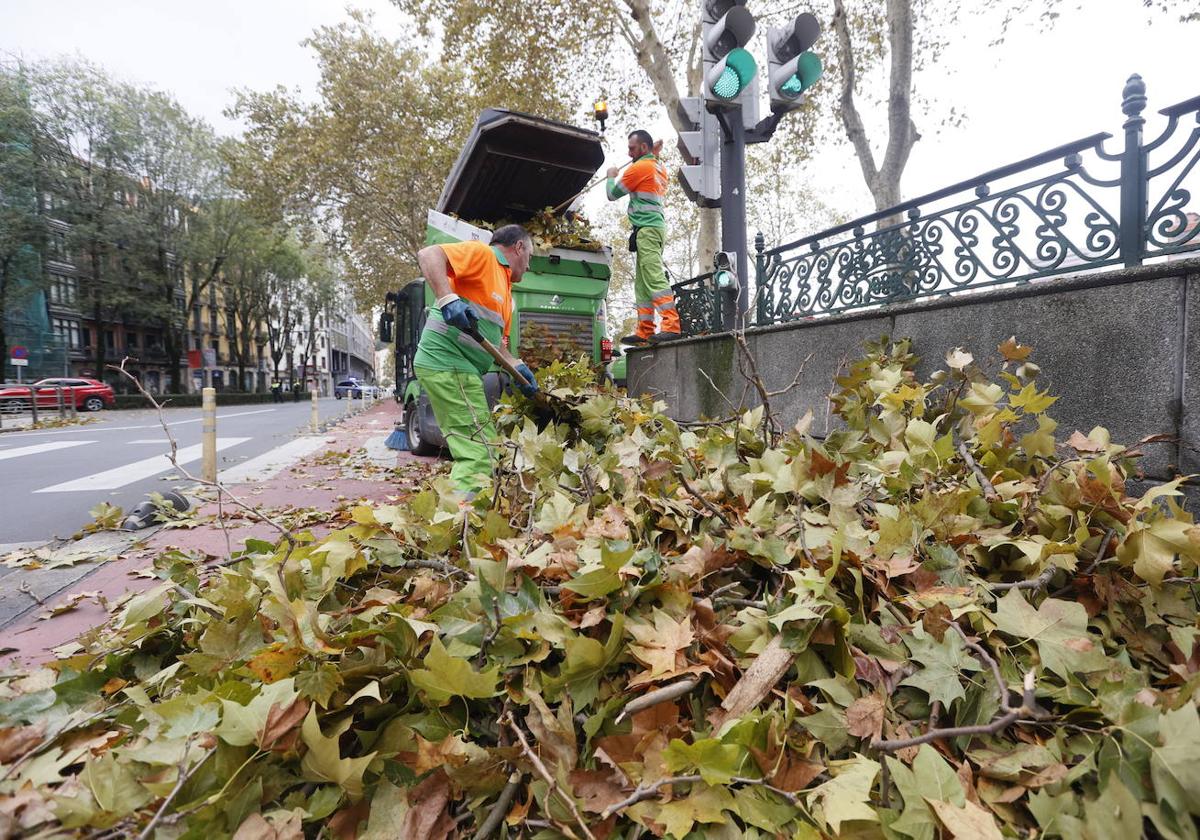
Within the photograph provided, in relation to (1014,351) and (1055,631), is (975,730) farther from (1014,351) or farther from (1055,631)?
(1014,351)

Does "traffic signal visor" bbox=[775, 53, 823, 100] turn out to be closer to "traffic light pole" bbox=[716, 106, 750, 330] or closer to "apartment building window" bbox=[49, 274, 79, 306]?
"traffic light pole" bbox=[716, 106, 750, 330]

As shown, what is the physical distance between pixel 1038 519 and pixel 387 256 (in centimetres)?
2788

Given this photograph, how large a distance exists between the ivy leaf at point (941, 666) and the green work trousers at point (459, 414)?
295 cm

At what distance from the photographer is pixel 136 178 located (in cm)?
3088

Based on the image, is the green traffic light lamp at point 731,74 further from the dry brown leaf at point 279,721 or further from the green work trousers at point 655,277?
the dry brown leaf at point 279,721

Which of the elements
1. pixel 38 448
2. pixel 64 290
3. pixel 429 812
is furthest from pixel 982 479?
pixel 64 290

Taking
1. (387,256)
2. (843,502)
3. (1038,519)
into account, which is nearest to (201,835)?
Result: (843,502)

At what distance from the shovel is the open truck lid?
3474mm

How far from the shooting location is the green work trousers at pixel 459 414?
3916 mm

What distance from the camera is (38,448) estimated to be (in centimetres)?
945

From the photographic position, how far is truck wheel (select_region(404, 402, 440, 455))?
7.54 meters

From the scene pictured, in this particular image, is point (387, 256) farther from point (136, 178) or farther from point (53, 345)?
point (53, 345)

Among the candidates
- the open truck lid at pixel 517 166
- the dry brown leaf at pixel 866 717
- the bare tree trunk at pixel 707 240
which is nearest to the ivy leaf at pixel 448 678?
the dry brown leaf at pixel 866 717

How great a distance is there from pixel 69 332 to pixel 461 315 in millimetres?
46430
